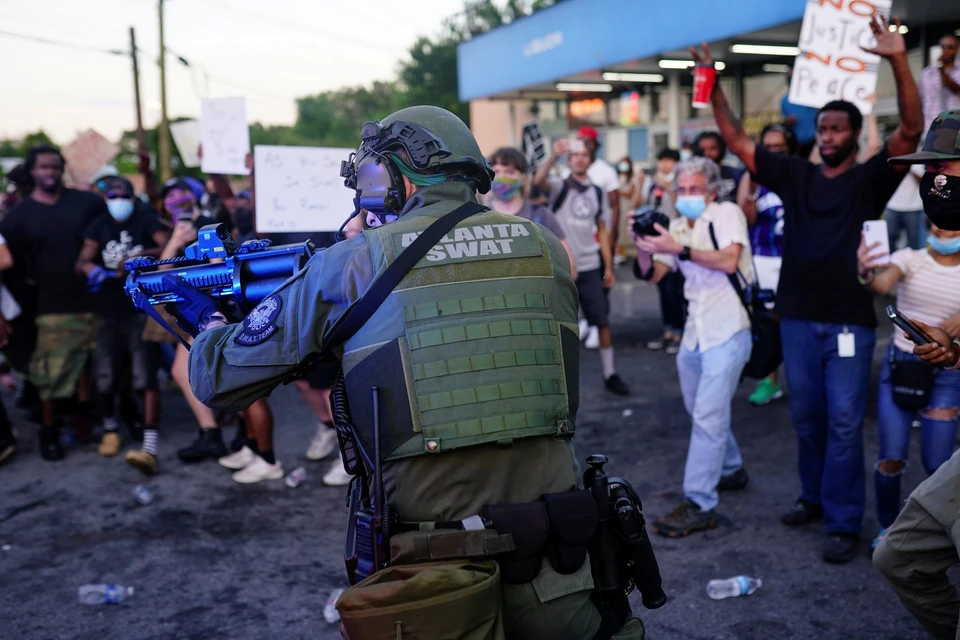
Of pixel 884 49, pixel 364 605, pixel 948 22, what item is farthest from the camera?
pixel 948 22

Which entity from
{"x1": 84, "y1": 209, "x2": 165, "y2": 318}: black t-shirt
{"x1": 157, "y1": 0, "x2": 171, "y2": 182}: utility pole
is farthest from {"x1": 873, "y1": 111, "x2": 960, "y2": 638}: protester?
{"x1": 157, "y1": 0, "x2": 171, "y2": 182}: utility pole

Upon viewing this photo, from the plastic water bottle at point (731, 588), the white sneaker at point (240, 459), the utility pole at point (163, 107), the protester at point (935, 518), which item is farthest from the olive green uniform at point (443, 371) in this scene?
the utility pole at point (163, 107)

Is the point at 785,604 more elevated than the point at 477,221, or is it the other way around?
the point at 477,221

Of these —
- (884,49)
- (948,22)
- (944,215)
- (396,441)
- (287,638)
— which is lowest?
(287,638)

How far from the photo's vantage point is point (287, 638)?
3809 mm

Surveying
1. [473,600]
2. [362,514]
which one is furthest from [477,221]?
[473,600]

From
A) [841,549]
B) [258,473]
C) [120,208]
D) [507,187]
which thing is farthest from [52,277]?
[841,549]

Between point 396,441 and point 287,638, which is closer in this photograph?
point 396,441

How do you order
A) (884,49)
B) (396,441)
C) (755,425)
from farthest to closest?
1. (755,425)
2. (884,49)
3. (396,441)

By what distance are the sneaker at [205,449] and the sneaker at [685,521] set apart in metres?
3.36

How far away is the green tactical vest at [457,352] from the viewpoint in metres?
2.16

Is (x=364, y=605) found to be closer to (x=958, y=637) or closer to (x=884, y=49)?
(x=958, y=637)

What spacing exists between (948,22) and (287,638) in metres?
11.7

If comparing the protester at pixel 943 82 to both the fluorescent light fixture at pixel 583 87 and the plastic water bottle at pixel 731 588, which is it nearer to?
the plastic water bottle at pixel 731 588
